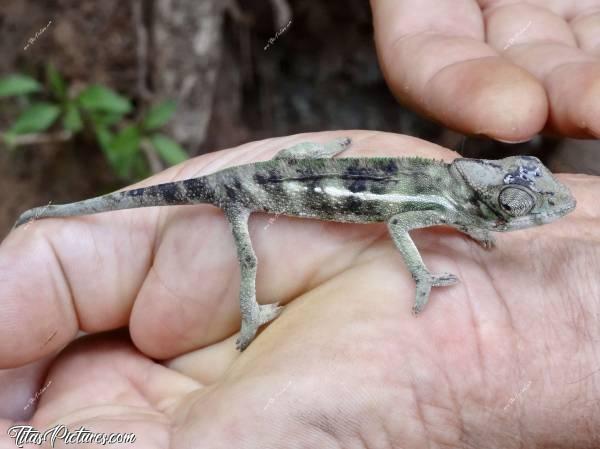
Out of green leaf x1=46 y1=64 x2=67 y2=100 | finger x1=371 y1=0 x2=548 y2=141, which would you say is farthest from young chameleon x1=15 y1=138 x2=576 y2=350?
green leaf x1=46 y1=64 x2=67 y2=100

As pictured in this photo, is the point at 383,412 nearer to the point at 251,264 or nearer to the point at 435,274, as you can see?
the point at 435,274

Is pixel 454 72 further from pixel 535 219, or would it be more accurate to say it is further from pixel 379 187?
pixel 535 219

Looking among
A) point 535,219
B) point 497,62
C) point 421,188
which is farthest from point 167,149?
point 535,219

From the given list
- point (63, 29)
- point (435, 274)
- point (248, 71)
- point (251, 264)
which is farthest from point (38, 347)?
point (248, 71)

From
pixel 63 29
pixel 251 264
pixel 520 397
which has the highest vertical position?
pixel 63 29

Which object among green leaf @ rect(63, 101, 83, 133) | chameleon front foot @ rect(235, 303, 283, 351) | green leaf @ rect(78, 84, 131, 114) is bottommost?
chameleon front foot @ rect(235, 303, 283, 351)

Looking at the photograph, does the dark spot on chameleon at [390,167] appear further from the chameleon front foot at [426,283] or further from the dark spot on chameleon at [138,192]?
the dark spot on chameleon at [138,192]

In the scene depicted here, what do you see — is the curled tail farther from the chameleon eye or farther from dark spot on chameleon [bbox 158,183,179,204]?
the chameleon eye
